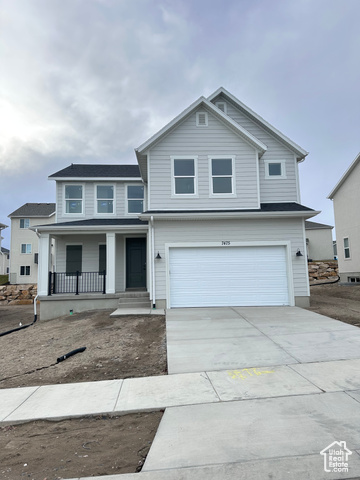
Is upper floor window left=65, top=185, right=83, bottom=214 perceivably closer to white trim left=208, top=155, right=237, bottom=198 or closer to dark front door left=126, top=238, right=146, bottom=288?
dark front door left=126, top=238, right=146, bottom=288

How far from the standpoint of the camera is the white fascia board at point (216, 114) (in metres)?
10.8

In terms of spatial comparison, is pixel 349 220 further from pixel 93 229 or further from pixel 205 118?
pixel 93 229

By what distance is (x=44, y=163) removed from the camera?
2766 centimetres

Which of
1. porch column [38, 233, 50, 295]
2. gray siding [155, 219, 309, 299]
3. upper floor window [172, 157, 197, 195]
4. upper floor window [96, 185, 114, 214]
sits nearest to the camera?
gray siding [155, 219, 309, 299]

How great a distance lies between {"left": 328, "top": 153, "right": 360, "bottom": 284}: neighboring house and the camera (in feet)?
59.0

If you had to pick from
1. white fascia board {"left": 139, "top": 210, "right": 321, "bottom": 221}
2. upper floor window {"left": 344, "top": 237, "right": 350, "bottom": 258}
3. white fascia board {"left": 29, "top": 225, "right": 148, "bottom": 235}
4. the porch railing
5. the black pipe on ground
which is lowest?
the black pipe on ground

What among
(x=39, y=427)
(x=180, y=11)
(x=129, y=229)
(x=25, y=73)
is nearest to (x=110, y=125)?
(x=25, y=73)

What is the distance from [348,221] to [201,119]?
1359 cm

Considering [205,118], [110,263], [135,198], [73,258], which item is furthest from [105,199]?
[205,118]

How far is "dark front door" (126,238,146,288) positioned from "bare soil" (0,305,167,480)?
137 inches

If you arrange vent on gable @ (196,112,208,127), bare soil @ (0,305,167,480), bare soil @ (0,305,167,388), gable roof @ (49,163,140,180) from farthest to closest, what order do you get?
gable roof @ (49,163,140,180) < vent on gable @ (196,112,208,127) < bare soil @ (0,305,167,388) < bare soil @ (0,305,167,480)

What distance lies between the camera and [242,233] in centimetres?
1074

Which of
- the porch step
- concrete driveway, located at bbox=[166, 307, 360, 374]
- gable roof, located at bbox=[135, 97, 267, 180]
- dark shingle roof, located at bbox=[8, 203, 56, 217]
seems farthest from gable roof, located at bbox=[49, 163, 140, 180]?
dark shingle roof, located at bbox=[8, 203, 56, 217]

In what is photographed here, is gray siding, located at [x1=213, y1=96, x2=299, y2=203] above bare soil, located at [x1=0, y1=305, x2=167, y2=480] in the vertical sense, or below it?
above
